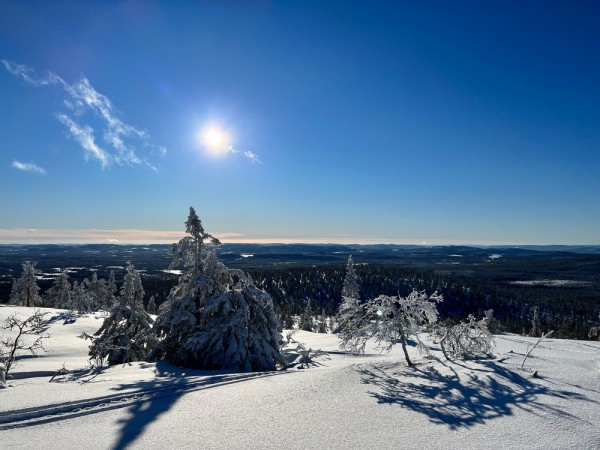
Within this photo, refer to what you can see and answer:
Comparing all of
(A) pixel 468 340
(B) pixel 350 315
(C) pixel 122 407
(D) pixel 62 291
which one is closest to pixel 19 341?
(C) pixel 122 407

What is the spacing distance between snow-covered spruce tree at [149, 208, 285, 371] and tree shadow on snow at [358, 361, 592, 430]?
713 centimetres

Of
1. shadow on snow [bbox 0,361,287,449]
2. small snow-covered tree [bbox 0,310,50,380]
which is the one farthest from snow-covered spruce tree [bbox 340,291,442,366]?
small snow-covered tree [bbox 0,310,50,380]

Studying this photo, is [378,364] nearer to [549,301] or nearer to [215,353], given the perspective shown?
[215,353]

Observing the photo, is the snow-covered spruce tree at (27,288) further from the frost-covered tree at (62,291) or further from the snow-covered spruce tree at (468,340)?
the snow-covered spruce tree at (468,340)

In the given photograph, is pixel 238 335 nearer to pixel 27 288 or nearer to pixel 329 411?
pixel 329 411

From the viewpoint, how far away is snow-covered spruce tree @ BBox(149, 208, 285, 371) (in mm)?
15328

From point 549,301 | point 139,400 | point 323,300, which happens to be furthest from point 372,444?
point 549,301

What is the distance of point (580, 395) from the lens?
7172mm

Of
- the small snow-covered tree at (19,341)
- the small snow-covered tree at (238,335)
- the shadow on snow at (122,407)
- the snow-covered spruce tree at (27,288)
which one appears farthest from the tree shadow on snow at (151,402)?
the snow-covered spruce tree at (27,288)

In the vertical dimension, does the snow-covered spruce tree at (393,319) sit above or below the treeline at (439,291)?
above

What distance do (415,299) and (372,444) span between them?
7529 millimetres

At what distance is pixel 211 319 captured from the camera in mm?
16344

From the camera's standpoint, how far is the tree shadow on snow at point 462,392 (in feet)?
21.0

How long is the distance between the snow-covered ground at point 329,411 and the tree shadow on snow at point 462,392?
26mm
